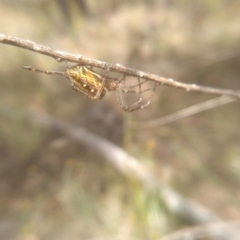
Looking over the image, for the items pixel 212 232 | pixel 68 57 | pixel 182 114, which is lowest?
pixel 68 57

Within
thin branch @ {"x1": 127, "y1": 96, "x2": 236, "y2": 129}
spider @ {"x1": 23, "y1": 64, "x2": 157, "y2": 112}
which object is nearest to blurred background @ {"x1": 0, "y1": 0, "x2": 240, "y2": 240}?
thin branch @ {"x1": 127, "y1": 96, "x2": 236, "y2": 129}

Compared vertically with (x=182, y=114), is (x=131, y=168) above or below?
below

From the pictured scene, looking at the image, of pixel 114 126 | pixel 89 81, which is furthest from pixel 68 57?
pixel 114 126

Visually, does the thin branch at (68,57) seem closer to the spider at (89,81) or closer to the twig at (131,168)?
the spider at (89,81)

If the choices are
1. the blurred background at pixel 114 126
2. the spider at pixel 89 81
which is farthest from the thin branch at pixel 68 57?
the blurred background at pixel 114 126

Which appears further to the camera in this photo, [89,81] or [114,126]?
[114,126]

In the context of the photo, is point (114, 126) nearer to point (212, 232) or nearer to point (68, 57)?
point (212, 232)
